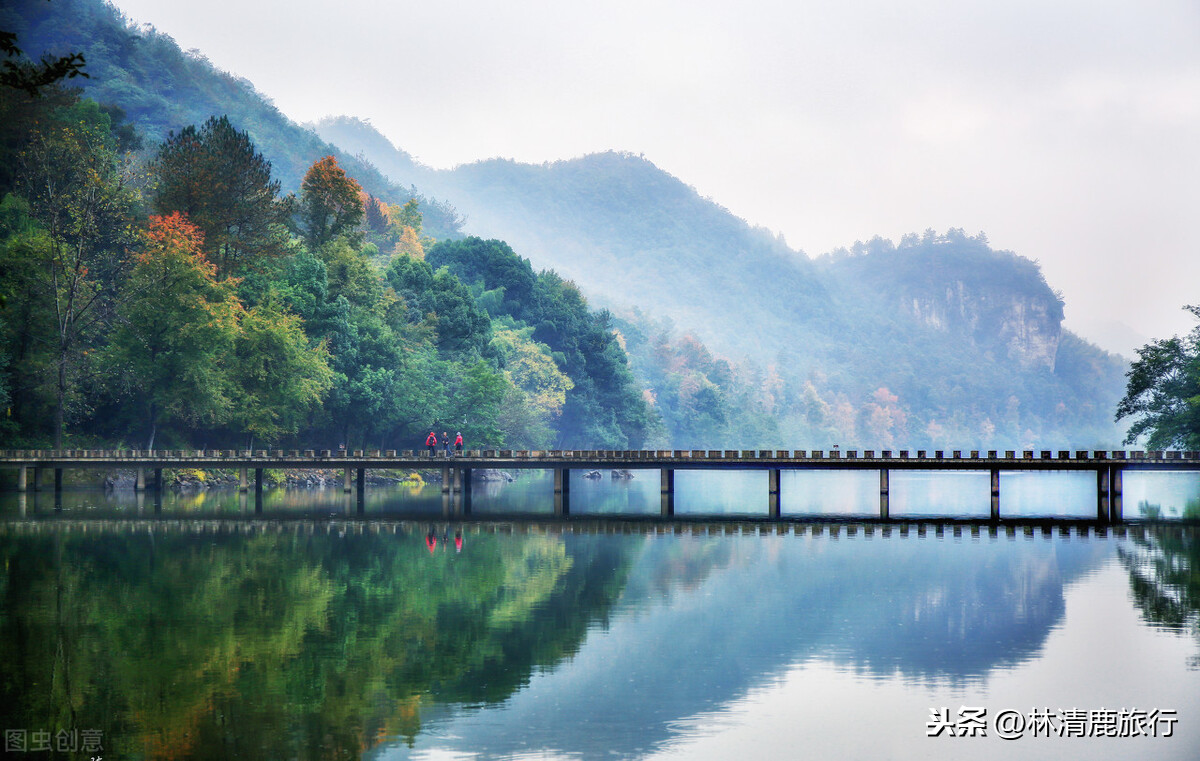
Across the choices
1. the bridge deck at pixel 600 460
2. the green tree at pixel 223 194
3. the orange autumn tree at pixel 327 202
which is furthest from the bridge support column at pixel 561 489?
the orange autumn tree at pixel 327 202

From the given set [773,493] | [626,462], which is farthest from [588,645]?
[773,493]

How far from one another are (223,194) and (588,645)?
213 feet

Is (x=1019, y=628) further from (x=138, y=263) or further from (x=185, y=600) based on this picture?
(x=138, y=263)

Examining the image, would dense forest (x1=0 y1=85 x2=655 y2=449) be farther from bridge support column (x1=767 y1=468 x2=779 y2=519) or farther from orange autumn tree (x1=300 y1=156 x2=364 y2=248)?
bridge support column (x1=767 y1=468 x2=779 y2=519)

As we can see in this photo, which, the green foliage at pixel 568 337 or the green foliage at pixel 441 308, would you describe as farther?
the green foliage at pixel 568 337

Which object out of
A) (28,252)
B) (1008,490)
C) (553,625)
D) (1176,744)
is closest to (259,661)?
(553,625)

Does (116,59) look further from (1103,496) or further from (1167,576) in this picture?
(1167,576)

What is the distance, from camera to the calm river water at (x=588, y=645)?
1822cm

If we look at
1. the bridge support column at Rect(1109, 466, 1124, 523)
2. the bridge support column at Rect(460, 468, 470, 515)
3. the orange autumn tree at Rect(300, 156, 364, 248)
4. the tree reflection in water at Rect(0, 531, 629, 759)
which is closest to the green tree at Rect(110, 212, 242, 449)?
the bridge support column at Rect(460, 468, 470, 515)

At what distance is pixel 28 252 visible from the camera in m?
69.9

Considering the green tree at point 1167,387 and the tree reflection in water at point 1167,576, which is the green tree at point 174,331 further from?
the green tree at point 1167,387

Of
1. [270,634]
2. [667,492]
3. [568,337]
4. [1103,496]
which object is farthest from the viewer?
[568,337]

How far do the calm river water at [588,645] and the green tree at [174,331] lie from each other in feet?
78.4

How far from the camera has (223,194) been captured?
82438 mm
